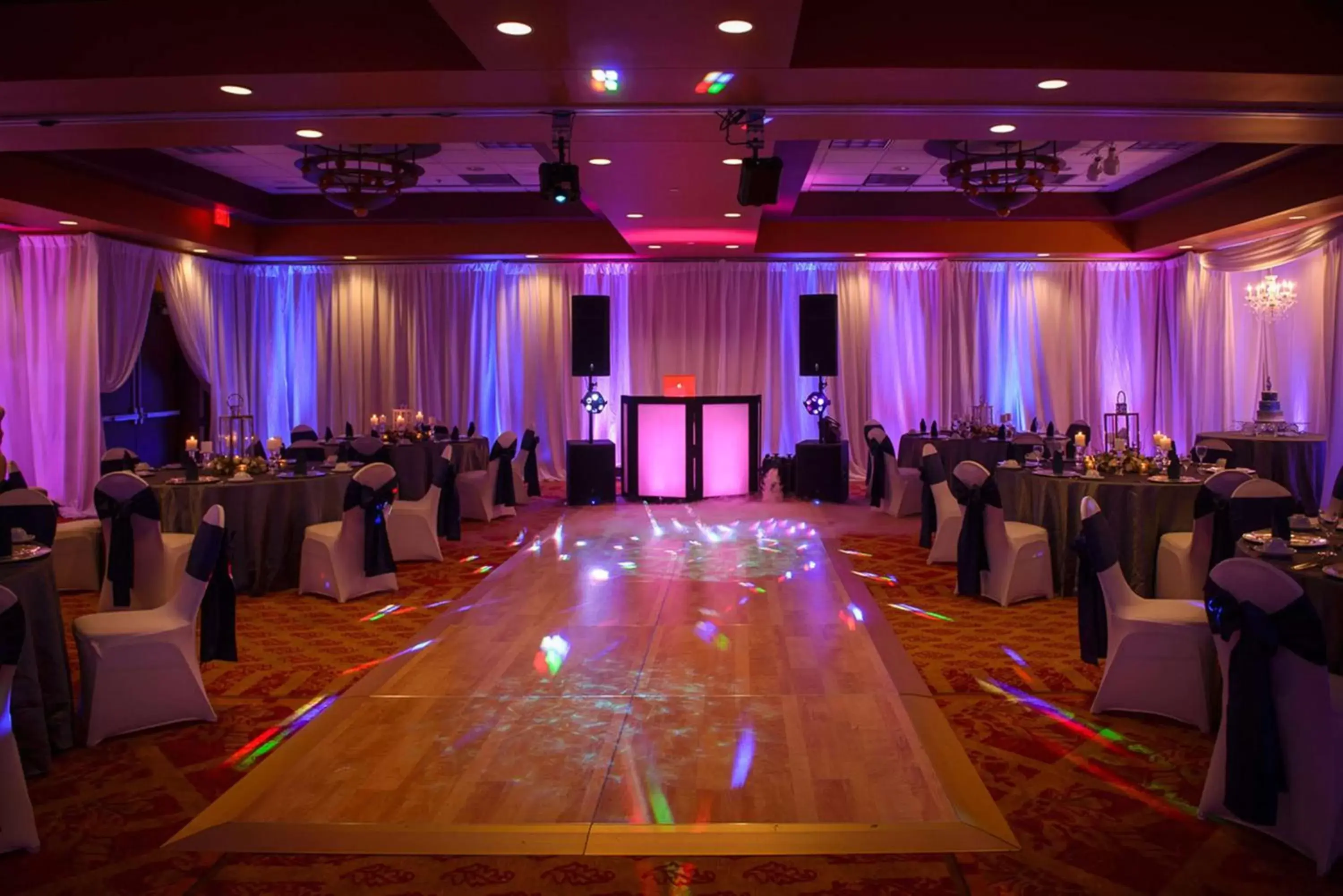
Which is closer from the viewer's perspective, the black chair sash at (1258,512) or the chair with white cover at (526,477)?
the black chair sash at (1258,512)

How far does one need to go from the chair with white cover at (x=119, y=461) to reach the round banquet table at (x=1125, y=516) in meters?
6.57

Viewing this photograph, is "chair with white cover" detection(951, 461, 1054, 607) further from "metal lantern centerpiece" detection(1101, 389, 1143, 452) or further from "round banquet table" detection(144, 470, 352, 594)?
"metal lantern centerpiece" detection(1101, 389, 1143, 452)

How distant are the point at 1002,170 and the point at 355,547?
236 inches

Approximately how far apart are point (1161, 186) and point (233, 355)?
11.2m

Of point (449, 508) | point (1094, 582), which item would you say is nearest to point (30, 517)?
point (449, 508)

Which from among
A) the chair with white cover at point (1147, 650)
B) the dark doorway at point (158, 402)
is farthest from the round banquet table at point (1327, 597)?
the dark doorway at point (158, 402)

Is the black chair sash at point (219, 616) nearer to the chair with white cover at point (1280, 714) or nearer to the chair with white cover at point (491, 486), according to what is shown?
the chair with white cover at point (1280, 714)

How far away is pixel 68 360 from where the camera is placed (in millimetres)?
10172

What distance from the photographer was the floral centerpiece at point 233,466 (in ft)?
23.0

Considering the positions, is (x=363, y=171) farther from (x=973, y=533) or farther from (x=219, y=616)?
(x=973, y=533)

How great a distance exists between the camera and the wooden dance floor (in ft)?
11.2

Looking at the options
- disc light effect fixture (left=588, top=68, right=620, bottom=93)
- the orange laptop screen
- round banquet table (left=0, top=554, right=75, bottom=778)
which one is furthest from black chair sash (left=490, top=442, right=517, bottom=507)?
round banquet table (left=0, top=554, right=75, bottom=778)

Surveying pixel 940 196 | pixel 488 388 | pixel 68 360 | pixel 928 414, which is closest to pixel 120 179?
pixel 68 360

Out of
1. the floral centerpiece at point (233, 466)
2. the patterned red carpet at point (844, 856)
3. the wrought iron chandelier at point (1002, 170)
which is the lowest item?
the patterned red carpet at point (844, 856)
